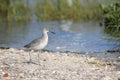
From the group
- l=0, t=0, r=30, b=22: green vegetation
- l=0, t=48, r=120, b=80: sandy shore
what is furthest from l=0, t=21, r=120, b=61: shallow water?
l=0, t=48, r=120, b=80: sandy shore

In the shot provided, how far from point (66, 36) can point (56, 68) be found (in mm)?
10029

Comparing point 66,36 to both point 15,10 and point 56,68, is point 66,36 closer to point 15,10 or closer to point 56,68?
point 15,10

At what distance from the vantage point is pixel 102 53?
619 inches

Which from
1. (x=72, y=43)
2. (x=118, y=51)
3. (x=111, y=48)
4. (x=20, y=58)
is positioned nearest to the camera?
(x=20, y=58)

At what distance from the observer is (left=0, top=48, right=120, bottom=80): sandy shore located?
10485mm

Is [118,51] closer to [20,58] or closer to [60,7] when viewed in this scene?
[20,58]

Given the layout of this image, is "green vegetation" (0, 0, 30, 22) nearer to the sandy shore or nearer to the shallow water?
the shallow water

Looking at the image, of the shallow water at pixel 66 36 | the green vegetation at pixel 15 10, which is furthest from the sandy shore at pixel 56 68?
the green vegetation at pixel 15 10

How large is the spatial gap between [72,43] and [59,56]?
4482mm

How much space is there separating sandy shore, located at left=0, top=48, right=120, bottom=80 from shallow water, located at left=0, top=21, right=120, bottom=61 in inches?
81.2

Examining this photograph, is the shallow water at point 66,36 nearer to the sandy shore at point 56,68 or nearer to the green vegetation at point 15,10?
the green vegetation at point 15,10

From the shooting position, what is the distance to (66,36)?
21.6 m

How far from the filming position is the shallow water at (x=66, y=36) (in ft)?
56.1

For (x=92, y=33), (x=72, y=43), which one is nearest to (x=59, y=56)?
(x=72, y=43)
